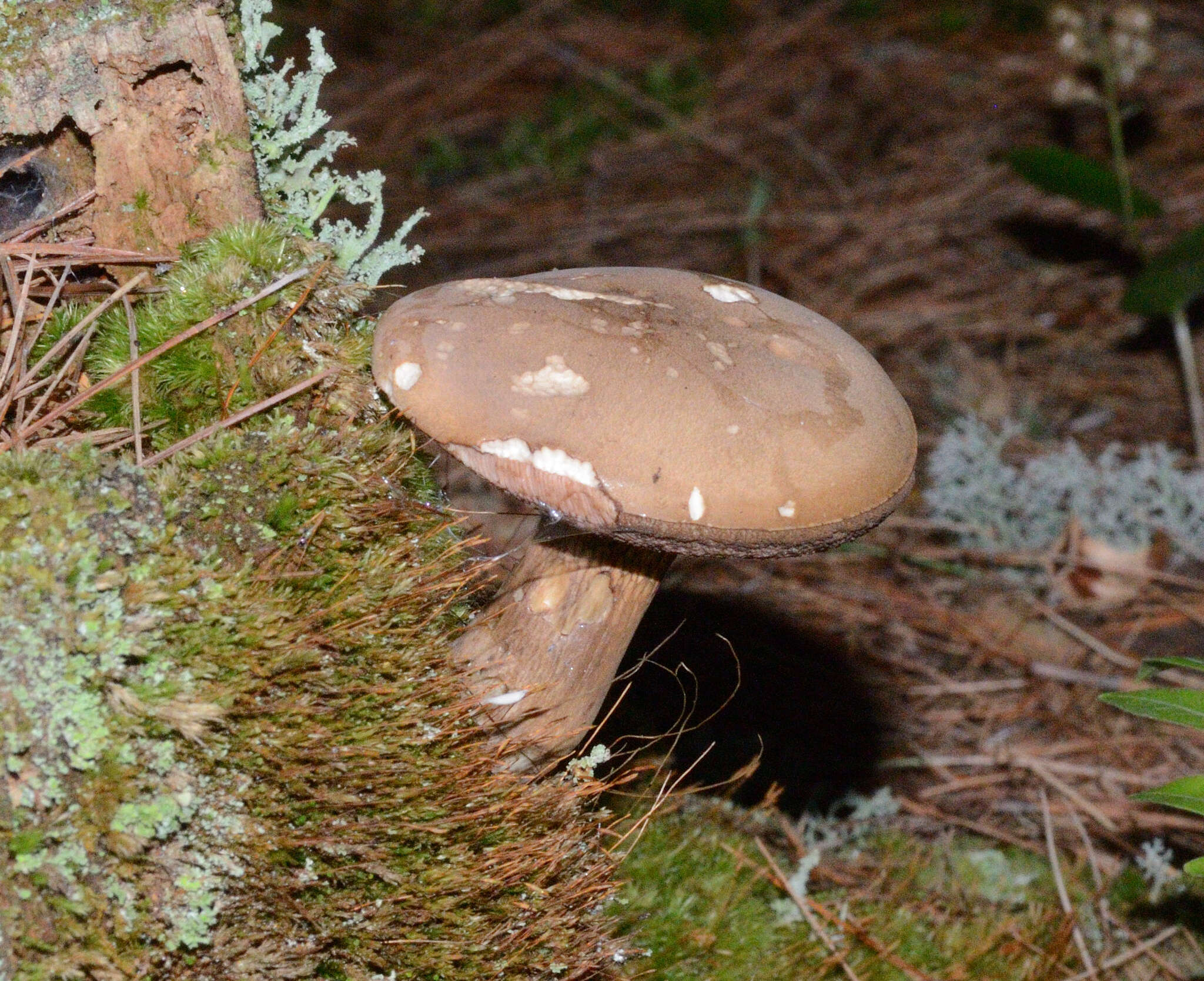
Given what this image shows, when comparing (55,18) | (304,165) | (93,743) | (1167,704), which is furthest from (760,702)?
(55,18)

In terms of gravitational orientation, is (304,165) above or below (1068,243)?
above

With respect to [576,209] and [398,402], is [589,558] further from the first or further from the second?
[576,209]

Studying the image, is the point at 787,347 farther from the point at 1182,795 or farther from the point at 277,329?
the point at 1182,795

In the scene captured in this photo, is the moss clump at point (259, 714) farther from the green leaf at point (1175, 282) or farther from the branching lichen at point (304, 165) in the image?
the green leaf at point (1175, 282)

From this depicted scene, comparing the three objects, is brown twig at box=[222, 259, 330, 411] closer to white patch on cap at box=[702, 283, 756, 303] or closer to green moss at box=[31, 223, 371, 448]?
green moss at box=[31, 223, 371, 448]

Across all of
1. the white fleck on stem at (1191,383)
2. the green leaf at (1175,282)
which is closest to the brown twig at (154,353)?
the green leaf at (1175,282)

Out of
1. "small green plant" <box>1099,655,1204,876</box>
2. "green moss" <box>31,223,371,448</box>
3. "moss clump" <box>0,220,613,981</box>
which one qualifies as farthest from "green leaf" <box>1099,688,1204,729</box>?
"green moss" <box>31,223,371,448</box>
